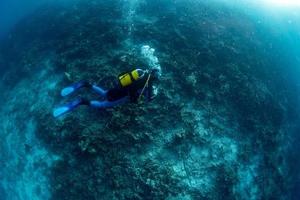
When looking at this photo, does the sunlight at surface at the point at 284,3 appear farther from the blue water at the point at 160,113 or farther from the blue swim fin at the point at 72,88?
the blue swim fin at the point at 72,88

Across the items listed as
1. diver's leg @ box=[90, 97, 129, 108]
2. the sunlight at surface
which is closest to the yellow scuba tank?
diver's leg @ box=[90, 97, 129, 108]

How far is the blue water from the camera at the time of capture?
8.24 m

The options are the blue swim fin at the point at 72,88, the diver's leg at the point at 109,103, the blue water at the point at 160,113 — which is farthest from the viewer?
the blue swim fin at the point at 72,88

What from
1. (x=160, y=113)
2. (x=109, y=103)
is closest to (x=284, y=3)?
(x=160, y=113)

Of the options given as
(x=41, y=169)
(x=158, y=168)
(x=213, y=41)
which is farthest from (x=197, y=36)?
(x=41, y=169)

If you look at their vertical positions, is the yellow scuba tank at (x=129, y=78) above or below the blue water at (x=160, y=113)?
above

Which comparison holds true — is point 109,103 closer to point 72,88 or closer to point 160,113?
point 72,88

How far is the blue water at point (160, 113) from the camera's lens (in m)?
8.24

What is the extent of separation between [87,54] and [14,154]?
4422 mm

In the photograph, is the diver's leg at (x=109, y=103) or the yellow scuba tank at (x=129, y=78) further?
the diver's leg at (x=109, y=103)

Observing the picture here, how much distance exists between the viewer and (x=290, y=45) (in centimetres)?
1552

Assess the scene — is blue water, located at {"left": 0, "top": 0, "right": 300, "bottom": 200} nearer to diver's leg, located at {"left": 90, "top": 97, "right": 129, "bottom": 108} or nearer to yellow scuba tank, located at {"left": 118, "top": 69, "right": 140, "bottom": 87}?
diver's leg, located at {"left": 90, "top": 97, "right": 129, "bottom": 108}

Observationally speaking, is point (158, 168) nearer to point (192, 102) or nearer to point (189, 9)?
point (192, 102)

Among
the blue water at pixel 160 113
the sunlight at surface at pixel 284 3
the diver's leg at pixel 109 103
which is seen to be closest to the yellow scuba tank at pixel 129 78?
the diver's leg at pixel 109 103
